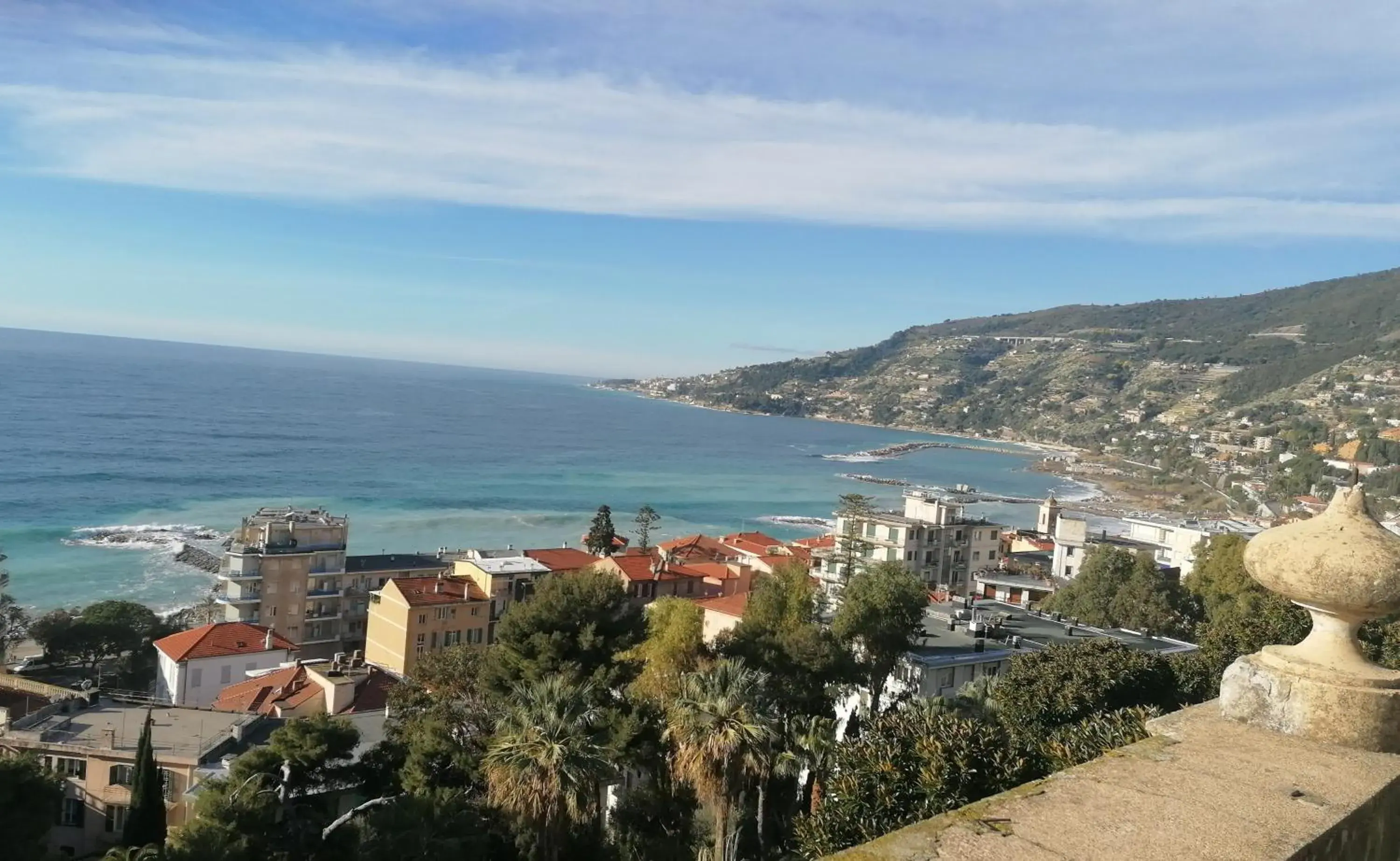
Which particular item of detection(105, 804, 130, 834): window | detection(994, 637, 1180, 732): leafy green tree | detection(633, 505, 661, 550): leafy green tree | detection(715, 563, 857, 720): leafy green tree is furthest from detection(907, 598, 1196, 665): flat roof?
detection(633, 505, 661, 550): leafy green tree

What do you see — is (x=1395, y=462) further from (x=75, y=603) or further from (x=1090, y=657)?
(x=75, y=603)

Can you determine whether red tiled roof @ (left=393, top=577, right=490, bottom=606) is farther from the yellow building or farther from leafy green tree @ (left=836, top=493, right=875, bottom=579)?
leafy green tree @ (left=836, top=493, right=875, bottom=579)

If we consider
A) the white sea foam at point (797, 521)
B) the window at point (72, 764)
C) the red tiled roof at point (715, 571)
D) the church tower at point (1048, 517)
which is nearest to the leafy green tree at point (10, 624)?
the window at point (72, 764)

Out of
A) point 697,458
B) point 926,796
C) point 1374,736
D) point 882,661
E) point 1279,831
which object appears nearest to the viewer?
point 1279,831

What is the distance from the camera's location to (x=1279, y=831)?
9.12ft

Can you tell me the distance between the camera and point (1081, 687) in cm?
1597

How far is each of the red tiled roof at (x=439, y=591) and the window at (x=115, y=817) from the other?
639 inches

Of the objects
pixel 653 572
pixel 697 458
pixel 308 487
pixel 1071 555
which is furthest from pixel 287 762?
pixel 697 458

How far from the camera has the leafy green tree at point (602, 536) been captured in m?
59.0

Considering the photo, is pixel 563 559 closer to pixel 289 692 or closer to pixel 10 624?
pixel 289 692

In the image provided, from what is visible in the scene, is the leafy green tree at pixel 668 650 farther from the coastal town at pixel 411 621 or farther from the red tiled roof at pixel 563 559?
the red tiled roof at pixel 563 559

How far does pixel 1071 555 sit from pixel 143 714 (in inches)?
2124

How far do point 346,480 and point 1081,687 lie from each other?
3613 inches

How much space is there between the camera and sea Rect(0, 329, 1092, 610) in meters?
64.9
